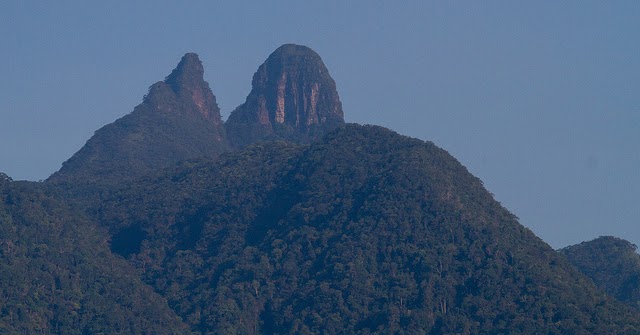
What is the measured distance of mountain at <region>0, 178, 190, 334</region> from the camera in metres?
71.9

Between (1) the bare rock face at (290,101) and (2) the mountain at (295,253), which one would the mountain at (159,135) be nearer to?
(1) the bare rock face at (290,101)

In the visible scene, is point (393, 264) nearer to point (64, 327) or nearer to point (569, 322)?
point (569, 322)

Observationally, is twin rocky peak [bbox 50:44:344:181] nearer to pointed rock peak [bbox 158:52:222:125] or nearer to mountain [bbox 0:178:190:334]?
pointed rock peak [bbox 158:52:222:125]

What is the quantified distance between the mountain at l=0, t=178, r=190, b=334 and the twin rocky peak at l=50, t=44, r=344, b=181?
39496mm

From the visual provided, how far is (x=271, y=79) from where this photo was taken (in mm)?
137500

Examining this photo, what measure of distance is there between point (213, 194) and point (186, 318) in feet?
51.5

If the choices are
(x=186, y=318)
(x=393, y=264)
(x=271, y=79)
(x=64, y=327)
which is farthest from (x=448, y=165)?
(x=271, y=79)

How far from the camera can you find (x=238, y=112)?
138875mm

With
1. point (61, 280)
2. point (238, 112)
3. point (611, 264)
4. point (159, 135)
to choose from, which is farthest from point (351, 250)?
point (238, 112)

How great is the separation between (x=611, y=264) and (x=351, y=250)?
91.7 ft

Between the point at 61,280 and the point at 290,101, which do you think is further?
the point at 290,101

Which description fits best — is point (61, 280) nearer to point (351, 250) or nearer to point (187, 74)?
point (351, 250)

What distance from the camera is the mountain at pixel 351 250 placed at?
232 ft

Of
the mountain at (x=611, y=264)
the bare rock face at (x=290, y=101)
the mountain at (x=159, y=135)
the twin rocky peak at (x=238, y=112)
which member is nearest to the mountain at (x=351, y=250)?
the mountain at (x=611, y=264)
